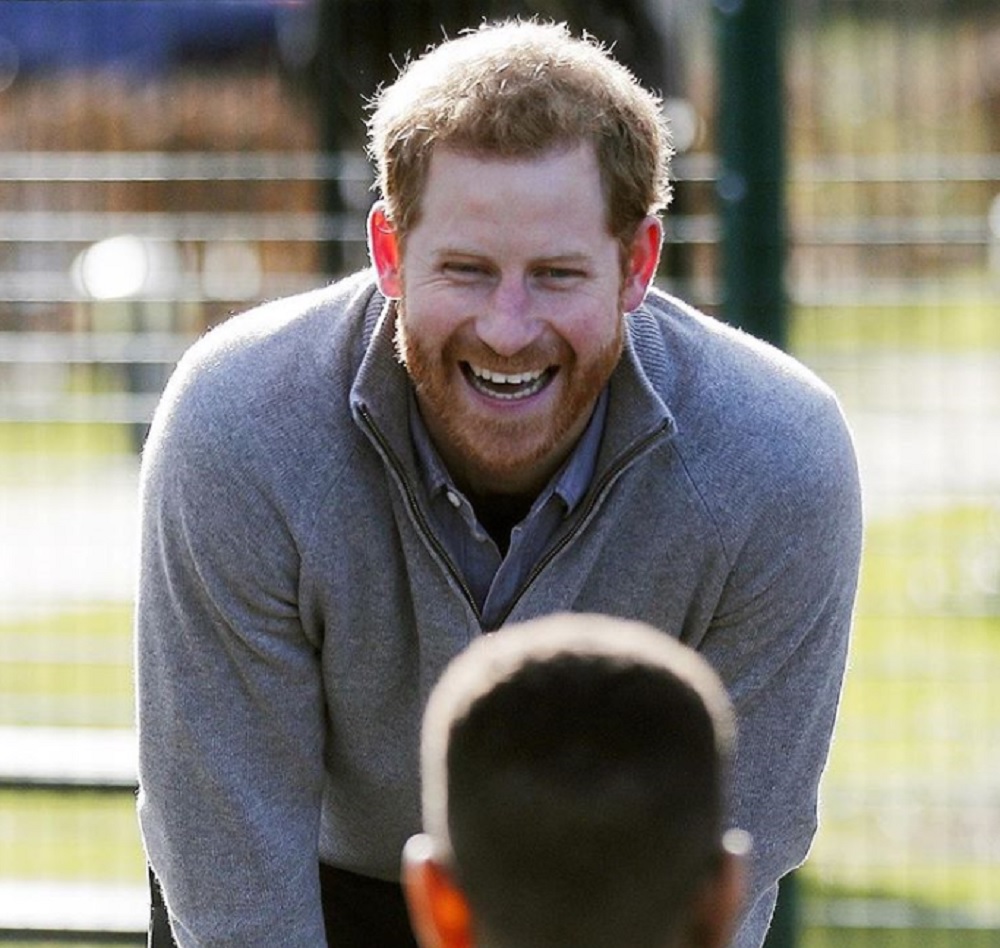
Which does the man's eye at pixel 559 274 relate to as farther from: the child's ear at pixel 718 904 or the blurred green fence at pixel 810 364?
the blurred green fence at pixel 810 364

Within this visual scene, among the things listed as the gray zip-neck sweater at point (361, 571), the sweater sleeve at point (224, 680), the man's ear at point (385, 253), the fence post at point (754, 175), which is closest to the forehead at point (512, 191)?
the man's ear at point (385, 253)

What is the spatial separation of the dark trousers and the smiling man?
7.9 inches

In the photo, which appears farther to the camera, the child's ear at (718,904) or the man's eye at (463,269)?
the man's eye at (463,269)

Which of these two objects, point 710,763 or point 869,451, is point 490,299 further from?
point 869,451

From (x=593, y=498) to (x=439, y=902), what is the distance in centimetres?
101

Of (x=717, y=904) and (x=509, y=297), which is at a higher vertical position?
(x=509, y=297)

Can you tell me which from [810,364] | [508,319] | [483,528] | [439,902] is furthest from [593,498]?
[810,364]

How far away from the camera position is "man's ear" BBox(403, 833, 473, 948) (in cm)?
211

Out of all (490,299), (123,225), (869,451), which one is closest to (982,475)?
(869,451)

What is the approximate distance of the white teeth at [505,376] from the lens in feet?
9.66

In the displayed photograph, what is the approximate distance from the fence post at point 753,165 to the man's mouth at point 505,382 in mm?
1689

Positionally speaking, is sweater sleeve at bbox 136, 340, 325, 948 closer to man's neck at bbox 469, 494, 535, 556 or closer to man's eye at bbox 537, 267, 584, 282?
man's neck at bbox 469, 494, 535, 556

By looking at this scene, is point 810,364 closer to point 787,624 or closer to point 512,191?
point 787,624

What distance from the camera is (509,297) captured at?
2.89 metres
